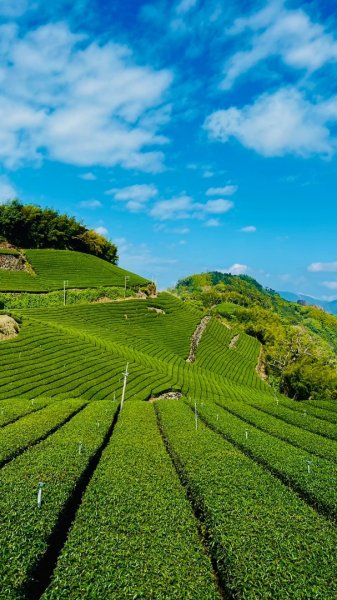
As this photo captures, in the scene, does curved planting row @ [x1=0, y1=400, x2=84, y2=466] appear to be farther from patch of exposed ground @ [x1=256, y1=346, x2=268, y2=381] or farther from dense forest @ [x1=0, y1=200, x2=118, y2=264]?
dense forest @ [x1=0, y1=200, x2=118, y2=264]

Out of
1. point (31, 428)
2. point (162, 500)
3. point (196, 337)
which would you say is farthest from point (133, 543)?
point (196, 337)

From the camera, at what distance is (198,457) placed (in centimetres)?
1823

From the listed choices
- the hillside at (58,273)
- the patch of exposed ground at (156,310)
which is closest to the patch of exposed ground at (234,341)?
the patch of exposed ground at (156,310)

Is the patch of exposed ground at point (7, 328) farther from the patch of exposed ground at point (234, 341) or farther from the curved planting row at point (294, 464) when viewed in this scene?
the patch of exposed ground at point (234, 341)

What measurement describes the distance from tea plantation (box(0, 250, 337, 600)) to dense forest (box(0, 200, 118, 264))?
234ft


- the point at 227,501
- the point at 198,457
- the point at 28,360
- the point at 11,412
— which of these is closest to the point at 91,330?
the point at 28,360

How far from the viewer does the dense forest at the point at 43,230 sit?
97.0 m

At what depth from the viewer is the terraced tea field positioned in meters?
9.46

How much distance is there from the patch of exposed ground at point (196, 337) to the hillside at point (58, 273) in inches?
807

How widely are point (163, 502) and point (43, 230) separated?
336ft

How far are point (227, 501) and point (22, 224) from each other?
10034 cm

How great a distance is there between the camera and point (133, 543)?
10.8 metres

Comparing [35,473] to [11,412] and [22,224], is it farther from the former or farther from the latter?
[22,224]

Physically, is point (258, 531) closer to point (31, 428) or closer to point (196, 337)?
point (31, 428)
